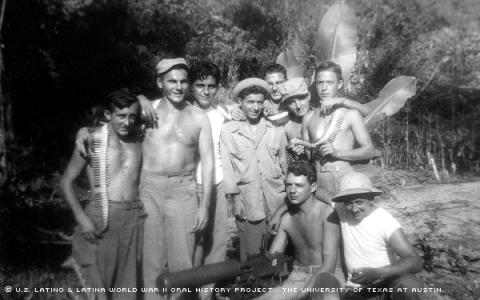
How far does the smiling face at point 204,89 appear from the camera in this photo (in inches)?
160

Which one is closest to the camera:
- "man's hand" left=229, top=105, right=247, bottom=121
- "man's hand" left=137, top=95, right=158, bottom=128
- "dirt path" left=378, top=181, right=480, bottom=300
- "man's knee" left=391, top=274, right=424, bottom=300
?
"man's knee" left=391, top=274, right=424, bottom=300

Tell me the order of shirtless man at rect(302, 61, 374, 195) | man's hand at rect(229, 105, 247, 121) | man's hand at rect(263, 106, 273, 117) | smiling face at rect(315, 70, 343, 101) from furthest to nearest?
1. man's hand at rect(263, 106, 273, 117)
2. smiling face at rect(315, 70, 343, 101)
3. man's hand at rect(229, 105, 247, 121)
4. shirtless man at rect(302, 61, 374, 195)

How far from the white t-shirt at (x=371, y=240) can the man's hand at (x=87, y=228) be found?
204 cm

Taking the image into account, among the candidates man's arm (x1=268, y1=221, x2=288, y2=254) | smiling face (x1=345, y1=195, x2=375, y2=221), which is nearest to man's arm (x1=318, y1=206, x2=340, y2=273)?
smiling face (x1=345, y1=195, x2=375, y2=221)

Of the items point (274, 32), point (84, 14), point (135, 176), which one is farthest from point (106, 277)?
point (274, 32)

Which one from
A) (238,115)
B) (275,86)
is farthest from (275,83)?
(238,115)

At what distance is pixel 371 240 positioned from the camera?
3.29 m

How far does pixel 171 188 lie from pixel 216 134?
2.55 ft

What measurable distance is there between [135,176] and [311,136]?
5.58 feet

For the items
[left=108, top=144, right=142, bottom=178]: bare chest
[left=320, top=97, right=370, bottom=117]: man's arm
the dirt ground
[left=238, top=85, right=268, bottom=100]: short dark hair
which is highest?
[left=238, top=85, right=268, bottom=100]: short dark hair

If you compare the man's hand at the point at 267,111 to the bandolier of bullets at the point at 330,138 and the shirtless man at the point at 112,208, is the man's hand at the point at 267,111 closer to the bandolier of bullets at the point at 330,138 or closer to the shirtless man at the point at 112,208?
the bandolier of bullets at the point at 330,138

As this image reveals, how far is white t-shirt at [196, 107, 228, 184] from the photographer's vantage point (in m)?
3.98

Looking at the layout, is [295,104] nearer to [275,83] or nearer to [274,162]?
[275,83]

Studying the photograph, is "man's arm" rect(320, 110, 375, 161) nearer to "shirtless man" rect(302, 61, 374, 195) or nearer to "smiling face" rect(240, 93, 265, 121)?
"shirtless man" rect(302, 61, 374, 195)
